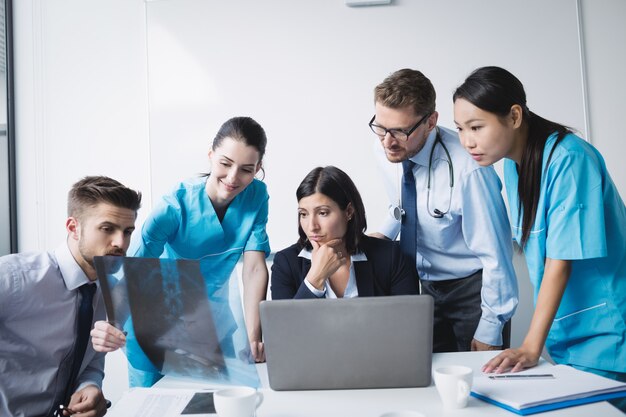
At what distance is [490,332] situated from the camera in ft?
5.33

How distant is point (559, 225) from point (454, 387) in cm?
55

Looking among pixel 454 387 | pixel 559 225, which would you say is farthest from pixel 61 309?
pixel 559 225

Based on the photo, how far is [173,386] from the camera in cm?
117

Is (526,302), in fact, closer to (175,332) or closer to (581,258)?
(581,258)

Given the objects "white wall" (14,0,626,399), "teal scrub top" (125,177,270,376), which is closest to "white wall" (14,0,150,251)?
"white wall" (14,0,626,399)

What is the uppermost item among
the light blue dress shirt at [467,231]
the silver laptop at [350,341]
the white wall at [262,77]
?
the white wall at [262,77]

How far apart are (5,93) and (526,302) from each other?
2964 millimetres

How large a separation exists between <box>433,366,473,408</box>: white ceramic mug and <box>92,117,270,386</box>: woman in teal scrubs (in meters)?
0.91

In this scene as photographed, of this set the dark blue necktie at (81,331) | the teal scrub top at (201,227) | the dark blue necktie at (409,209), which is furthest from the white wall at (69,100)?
the dark blue necktie at (409,209)

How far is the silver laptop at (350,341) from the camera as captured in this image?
3.35 feet

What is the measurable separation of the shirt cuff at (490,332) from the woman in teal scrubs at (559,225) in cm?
24

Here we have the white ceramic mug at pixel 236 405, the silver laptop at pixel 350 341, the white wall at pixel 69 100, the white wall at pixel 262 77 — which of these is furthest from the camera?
the white wall at pixel 69 100

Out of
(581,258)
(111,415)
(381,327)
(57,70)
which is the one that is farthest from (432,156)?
(57,70)

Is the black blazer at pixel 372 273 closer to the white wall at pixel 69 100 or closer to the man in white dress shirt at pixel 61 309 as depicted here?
the man in white dress shirt at pixel 61 309
